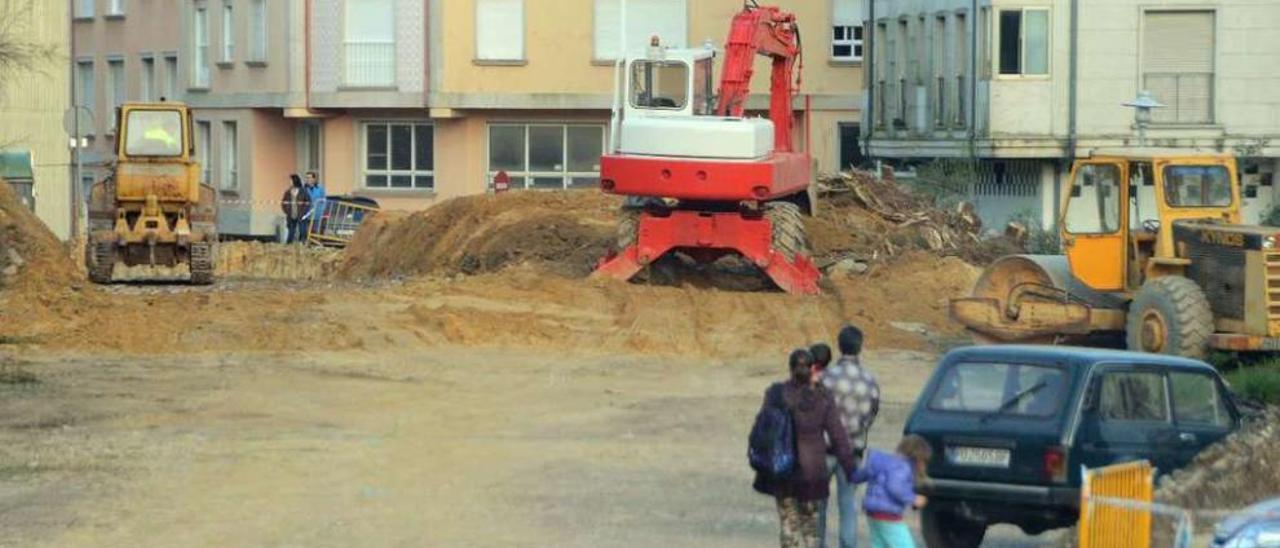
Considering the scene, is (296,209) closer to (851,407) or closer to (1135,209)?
(1135,209)

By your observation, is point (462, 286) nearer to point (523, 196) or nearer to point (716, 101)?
point (716, 101)

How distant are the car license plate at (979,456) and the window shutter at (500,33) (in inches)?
1703

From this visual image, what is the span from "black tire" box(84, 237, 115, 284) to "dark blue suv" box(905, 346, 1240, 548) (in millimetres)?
23707

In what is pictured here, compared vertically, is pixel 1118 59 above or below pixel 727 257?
above

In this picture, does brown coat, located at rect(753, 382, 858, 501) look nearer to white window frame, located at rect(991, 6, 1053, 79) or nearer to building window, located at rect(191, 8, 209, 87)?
white window frame, located at rect(991, 6, 1053, 79)

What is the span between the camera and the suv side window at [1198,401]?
1438cm

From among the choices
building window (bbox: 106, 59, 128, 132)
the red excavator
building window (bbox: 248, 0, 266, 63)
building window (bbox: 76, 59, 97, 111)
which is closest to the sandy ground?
the red excavator

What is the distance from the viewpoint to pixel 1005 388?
14.1 m

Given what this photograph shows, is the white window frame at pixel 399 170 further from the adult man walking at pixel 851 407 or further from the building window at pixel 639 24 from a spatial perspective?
the adult man walking at pixel 851 407

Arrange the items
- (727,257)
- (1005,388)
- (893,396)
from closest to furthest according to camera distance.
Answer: (1005,388), (893,396), (727,257)

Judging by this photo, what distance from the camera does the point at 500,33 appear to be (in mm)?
56562

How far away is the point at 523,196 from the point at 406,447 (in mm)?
20711

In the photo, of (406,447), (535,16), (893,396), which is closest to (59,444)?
(406,447)

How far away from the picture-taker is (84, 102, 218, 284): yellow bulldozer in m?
36.1
